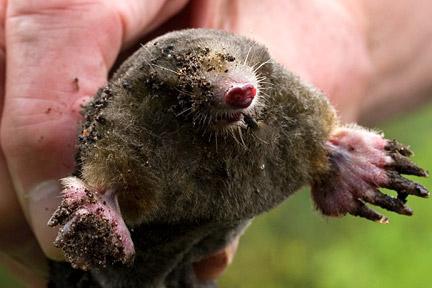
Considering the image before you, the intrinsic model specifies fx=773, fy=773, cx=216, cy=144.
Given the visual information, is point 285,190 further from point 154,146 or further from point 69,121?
point 69,121

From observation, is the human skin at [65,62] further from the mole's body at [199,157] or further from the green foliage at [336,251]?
the green foliage at [336,251]

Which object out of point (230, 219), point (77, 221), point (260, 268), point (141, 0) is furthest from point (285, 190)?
point (260, 268)

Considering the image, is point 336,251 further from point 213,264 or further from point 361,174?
point 361,174

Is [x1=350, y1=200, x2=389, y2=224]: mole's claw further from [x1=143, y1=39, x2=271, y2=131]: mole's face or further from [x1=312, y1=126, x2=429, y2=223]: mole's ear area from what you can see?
[x1=143, y1=39, x2=271, y2=131]: mole's face

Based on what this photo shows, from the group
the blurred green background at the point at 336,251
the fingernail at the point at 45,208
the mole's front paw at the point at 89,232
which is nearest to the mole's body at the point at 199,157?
the mole's front paw at the point at 89,232

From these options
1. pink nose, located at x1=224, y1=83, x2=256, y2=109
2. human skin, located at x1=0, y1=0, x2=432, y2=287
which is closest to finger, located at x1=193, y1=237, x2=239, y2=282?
human skin, located at x1=0, y1=0, x2=432, y2=287

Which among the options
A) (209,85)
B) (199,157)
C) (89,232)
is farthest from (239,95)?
(89,232)

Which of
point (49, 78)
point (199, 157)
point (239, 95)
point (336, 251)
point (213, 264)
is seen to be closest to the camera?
point (239, 95)

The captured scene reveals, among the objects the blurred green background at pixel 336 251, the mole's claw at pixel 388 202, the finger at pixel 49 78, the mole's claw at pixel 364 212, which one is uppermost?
the mole's claw at pixel 388 202
